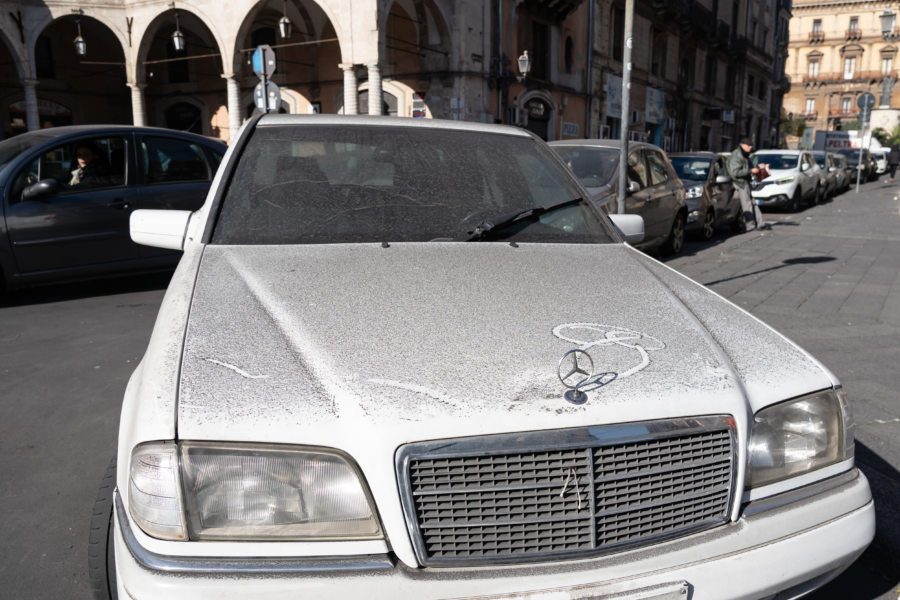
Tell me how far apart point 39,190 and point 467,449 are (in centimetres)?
615

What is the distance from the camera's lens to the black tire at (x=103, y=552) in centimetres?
194

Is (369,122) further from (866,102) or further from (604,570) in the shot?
→ (866,102)

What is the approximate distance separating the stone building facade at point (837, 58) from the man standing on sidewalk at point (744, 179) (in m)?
75.3

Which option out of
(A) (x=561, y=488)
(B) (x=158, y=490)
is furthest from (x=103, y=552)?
(A) (x=561, y=488)

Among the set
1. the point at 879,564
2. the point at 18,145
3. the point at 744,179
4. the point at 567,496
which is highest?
the point at 18,145

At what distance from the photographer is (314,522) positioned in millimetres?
1543

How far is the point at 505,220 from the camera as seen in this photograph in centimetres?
281

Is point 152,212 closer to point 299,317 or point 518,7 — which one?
point 299,317

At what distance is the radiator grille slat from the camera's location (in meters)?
1.52

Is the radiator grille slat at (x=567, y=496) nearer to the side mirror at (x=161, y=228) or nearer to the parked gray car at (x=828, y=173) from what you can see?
the side mirror at (x=161, y=228)

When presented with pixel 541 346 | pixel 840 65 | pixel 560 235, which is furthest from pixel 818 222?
pixel 840 65

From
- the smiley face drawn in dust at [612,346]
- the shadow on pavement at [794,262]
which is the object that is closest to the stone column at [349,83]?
the shadow on pavement at [794,262]

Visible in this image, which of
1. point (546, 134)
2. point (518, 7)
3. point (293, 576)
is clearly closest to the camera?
point (293, 576)

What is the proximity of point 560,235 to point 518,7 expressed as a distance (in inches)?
916
